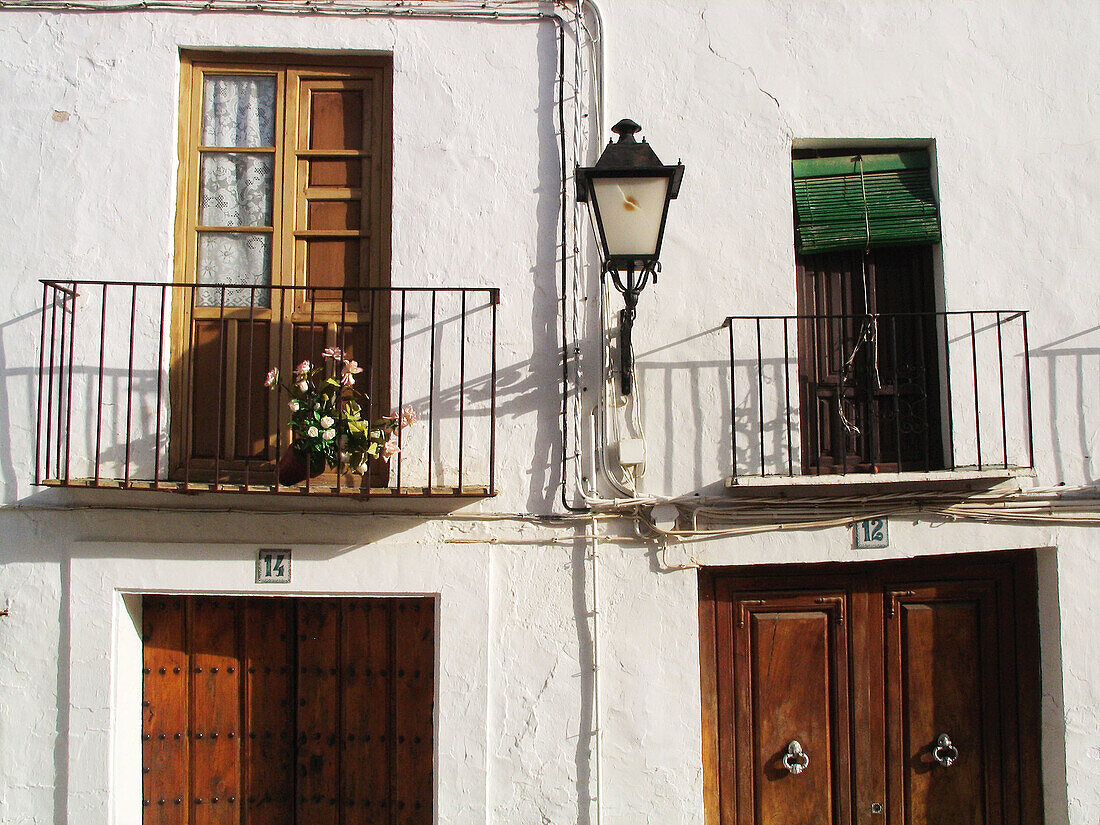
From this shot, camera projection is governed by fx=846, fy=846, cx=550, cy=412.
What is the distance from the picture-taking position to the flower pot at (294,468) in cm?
402

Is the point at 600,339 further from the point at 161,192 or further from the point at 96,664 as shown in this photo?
the point at 96,664

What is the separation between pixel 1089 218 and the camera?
458 cm

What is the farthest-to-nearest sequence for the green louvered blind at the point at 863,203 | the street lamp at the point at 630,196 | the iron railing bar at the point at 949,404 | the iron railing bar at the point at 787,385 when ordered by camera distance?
the green louvered blind at the point at 863,203 → the iron railing bar at the point at 949,404 → the iron railing bar at the point at 787,385 → the street lamp at the point at 630,196

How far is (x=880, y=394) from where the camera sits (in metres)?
4.61

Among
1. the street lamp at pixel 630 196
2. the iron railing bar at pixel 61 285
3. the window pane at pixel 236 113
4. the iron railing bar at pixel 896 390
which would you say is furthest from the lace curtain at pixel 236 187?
the iron railing bar at pixel 896 390

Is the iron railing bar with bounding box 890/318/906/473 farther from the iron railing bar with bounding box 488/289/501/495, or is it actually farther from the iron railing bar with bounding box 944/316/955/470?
the iron railing bar with bounding box 488/289/501/495

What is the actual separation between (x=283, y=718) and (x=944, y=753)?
3532mm

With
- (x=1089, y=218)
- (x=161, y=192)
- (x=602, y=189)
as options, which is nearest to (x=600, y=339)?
(x=602, y=189)

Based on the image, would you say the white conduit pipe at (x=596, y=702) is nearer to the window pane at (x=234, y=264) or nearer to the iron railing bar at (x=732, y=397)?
the iron railing bar at (x=732, y=397)

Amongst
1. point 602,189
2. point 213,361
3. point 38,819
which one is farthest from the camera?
point 213,361

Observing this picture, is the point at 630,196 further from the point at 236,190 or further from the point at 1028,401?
the point at 1028,401

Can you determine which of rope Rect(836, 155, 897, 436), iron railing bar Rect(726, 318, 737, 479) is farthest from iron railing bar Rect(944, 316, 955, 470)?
iron railing bar Rect(726, 318, 737, 479)

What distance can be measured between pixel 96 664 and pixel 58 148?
2671mm

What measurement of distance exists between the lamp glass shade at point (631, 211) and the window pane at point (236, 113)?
2.02 m
